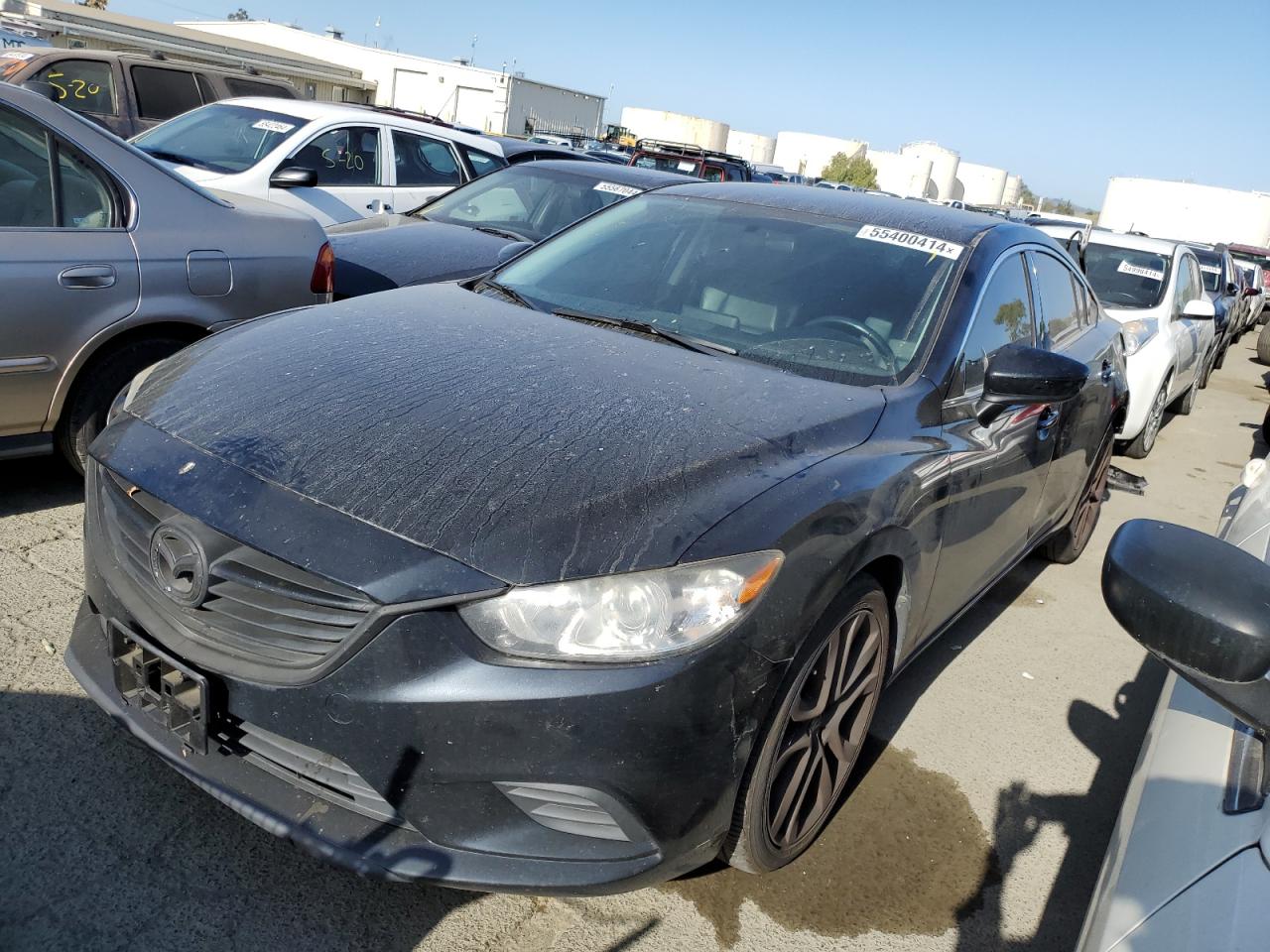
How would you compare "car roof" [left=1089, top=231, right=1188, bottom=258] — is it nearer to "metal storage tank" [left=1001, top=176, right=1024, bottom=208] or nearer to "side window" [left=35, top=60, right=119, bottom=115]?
"side window" [left=35, top=60, right=119, bottom=115]

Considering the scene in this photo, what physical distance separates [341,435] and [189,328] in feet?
7.76

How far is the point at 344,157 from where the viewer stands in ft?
26.5

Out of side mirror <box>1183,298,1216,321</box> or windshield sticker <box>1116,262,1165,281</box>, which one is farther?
windshield sticker <box>1116,262,1165,281</box>

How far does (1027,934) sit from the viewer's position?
2635 mm

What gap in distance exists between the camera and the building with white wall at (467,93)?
42922 mm

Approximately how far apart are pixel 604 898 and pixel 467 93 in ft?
150

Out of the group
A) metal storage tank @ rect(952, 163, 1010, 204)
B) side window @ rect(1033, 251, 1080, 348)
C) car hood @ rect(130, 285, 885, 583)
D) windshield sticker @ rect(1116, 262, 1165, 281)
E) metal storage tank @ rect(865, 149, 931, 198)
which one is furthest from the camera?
metal storage tank @ rect(952, 163, 1010, 204)

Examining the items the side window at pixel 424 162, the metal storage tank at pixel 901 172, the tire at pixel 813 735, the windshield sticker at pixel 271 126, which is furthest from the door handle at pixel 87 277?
the metal storage tank at pixel 901 172

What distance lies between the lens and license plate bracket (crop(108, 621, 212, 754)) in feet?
6.86

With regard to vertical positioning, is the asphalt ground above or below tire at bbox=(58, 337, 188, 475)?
below

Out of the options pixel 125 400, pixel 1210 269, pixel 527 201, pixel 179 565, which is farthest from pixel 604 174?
pixel 1210 269

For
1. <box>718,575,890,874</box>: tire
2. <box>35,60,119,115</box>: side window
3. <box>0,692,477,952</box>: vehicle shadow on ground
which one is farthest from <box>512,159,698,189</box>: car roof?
<box>35,60,119,115</box>: side window

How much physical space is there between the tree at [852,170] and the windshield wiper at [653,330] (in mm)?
70629

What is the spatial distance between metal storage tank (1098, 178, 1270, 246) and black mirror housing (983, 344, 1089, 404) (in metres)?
35.7
